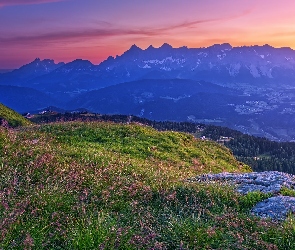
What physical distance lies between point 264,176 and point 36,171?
30.2ft

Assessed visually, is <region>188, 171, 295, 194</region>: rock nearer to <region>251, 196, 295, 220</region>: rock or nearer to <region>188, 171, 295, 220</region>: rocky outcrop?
<region>188, 171, 295, 220</region>: rocky outcrop

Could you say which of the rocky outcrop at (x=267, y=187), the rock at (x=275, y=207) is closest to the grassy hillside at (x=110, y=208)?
the rock at (x=275, y=207)

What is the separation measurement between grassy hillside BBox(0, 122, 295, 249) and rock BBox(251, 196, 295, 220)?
323 mm

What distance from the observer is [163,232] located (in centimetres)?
793

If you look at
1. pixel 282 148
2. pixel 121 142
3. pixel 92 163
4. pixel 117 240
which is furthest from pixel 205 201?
pixel 282 148

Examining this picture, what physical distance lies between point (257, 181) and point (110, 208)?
6.24 metres

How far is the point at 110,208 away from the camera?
954 centimetres

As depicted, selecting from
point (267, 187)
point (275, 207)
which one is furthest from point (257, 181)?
point (275, 207)

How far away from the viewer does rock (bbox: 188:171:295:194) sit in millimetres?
11531

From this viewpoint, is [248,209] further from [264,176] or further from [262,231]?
[264,176]

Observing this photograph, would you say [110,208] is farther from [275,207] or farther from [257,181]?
[257,181]

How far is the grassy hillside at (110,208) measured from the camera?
7.36 meters

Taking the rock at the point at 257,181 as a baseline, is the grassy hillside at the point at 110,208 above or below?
above

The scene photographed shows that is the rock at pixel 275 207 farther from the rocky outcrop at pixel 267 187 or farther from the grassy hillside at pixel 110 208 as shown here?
the grassy hillside at pixel 110 208
